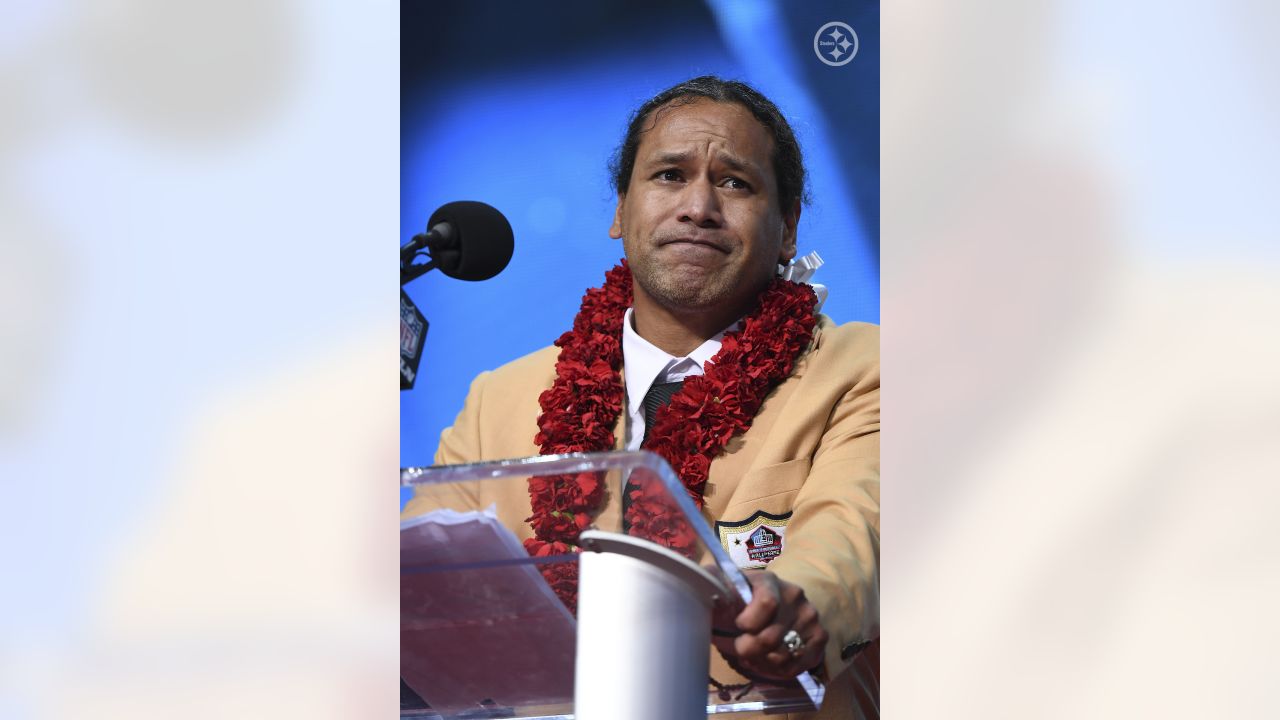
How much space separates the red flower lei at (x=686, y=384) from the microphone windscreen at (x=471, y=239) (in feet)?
1.24

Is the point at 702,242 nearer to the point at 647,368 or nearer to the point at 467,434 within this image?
the point at 647,368

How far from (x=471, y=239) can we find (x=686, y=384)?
1.72ft

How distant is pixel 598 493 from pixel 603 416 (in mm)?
1179

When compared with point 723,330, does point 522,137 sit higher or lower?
higher

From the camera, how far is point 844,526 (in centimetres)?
209

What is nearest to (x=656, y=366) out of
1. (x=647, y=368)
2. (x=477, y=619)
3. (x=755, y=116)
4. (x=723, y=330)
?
(x=647, y=368)

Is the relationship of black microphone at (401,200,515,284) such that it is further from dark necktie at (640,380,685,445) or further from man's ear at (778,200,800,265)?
man's ear at (778,200,800,265)

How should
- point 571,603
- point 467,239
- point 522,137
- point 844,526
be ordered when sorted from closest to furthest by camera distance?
1. point 571,603
2. point 844,526
3. point 467,239
4. point 522,137

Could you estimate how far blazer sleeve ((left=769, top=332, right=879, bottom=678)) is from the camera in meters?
1.73

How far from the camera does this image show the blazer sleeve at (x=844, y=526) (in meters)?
1.73

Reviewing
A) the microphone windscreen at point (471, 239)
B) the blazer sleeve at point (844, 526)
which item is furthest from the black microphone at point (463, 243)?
the blazer sleeve at point (844, 526)

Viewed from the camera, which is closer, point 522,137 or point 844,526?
point 844,526

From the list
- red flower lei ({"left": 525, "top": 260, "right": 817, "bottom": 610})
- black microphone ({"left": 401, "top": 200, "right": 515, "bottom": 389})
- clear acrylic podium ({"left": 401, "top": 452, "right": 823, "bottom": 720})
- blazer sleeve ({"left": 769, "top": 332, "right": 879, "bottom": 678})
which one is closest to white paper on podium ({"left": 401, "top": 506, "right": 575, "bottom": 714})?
clear acrylic podium ({"left": 401, "top": 452, "right": 823, "bottom": 720})
